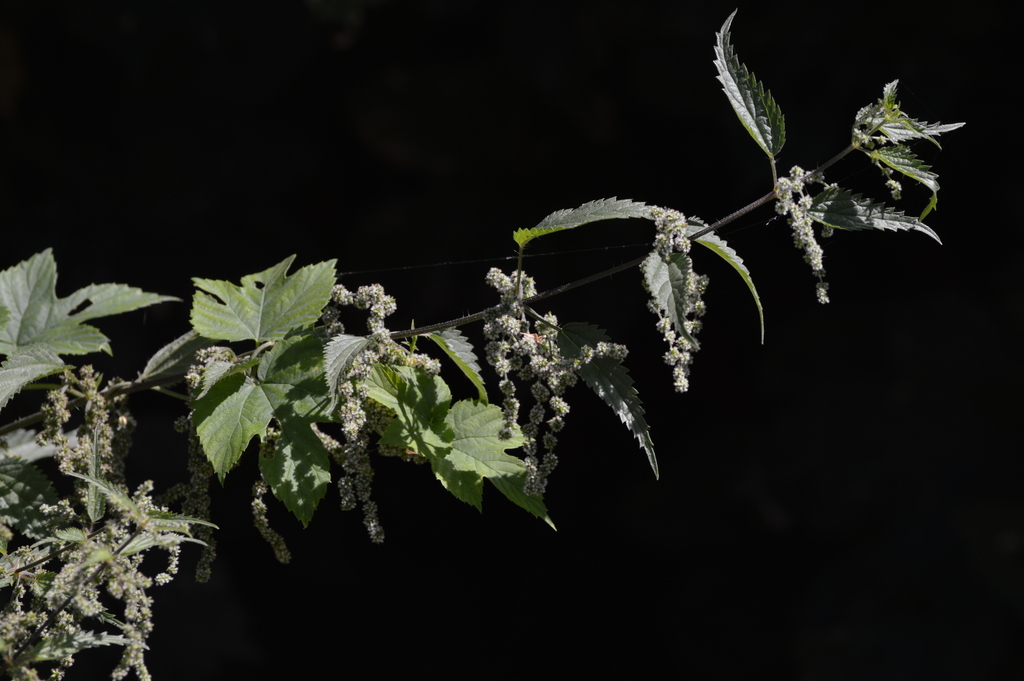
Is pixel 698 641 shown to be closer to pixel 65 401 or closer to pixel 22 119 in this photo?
pixel 65 401

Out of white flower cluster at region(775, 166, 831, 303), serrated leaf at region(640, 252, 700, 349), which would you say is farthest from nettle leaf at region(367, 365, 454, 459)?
white flower cluster at region(775, 166, 831, 303)

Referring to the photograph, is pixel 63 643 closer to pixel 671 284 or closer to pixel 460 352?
pixel 460 352

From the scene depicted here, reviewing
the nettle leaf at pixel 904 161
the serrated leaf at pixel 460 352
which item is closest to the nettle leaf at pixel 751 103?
the nettle leaf at pixel 904 161

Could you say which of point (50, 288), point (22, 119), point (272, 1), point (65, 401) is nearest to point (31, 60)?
point (22, 119)

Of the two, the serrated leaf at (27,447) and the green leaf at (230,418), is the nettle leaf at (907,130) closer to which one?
the green leaf at (230,418)

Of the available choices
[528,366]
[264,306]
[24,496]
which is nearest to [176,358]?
[264,306]
